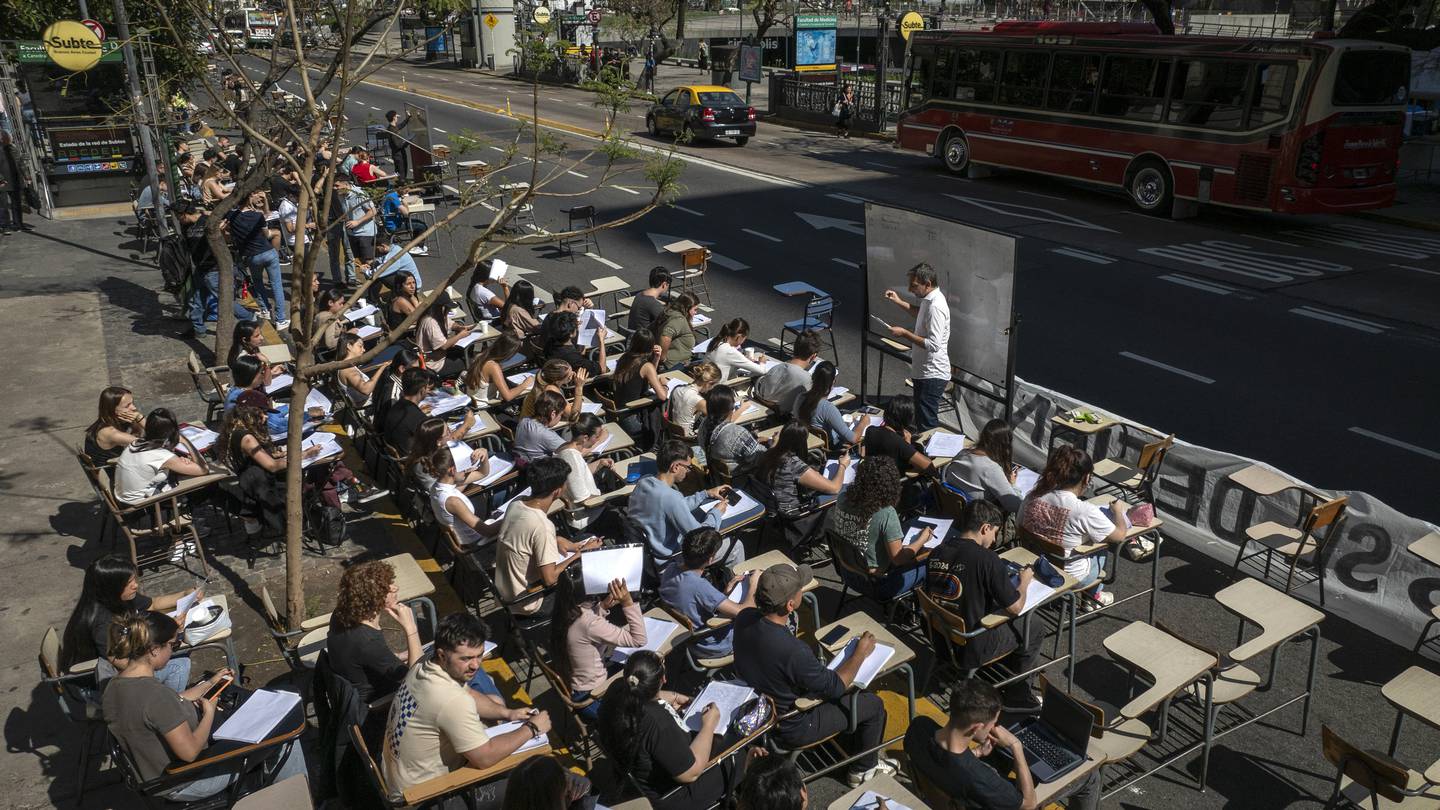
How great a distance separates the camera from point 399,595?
6590 millimetres

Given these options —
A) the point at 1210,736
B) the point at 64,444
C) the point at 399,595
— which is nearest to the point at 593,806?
the point at 399,595

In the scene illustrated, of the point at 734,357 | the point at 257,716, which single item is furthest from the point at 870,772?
the point at 734,357

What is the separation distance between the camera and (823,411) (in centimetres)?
898

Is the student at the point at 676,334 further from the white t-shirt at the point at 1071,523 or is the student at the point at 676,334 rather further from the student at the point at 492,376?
the white t-shirt at the point at 1071,523

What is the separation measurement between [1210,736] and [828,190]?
63.2ft

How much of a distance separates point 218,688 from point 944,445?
5.87 meters

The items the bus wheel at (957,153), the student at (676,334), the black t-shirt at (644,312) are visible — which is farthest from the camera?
the bus wheel at (957,153)

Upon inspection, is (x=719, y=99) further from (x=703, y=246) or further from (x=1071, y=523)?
(x=1071, y=523)

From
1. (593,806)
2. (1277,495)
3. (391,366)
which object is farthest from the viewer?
(391,366)

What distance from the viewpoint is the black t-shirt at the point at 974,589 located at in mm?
6230

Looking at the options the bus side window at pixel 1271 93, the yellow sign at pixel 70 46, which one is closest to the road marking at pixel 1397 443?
the bus side window at pixel 1271 93

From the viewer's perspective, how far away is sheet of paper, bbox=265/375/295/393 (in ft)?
32.6

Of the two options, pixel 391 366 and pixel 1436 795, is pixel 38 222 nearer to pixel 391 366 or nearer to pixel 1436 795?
pixel 391 366

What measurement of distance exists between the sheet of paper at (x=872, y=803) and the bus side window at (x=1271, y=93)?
17.6m
